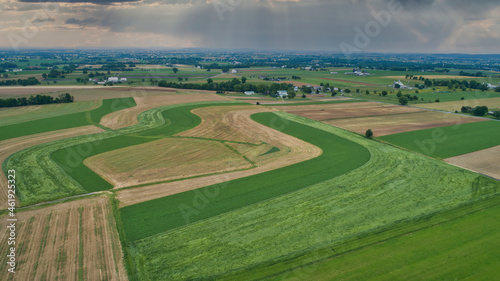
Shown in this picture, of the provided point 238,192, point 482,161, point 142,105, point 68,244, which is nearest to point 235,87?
point 142,105

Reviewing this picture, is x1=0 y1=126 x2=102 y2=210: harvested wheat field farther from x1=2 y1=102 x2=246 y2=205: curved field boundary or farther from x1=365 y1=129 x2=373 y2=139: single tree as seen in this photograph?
x1=365 y1=129 x2=373 y2=139: single tree

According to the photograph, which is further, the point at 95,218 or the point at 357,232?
the point at 95,218

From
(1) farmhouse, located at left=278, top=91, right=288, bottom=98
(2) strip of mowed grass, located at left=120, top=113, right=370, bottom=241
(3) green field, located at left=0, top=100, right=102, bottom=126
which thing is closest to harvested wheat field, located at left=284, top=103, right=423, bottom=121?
(1) farmhouse, located at left=278, top=91, right=288, bottom=98

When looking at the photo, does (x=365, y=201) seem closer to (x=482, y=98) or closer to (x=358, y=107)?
(x=358, y=107)

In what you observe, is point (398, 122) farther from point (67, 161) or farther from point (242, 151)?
point (67, 161)

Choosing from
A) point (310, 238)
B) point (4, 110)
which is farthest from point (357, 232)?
point (4, 110)

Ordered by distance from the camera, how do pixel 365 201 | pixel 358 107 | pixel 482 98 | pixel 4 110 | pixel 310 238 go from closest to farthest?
pixel 310 238 < pixel 365 201 < pixel 4 110 < pixel 358 107 < pixel 482 98

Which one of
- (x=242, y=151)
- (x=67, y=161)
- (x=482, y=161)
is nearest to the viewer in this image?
(x=67, y=161)
